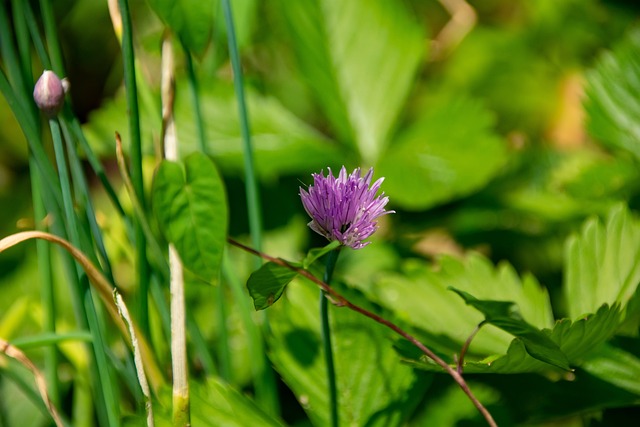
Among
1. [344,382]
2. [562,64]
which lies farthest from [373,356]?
[562,64]

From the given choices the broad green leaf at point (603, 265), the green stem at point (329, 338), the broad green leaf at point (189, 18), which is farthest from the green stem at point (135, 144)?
the broad green leaf at point (603, 265)

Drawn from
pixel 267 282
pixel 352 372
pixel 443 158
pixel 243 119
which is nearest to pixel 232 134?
pixel 443 158

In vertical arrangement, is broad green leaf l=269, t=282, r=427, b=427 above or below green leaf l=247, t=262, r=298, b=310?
below

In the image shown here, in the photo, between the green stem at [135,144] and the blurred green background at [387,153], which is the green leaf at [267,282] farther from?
the blurred green background at [387,153]

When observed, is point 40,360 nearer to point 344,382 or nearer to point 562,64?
point 344,382

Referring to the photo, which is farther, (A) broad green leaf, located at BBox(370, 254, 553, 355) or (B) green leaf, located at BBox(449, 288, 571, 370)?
(A) broad green leaf, located at BBox(370, 254, 553, 355)

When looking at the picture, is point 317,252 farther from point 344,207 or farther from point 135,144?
point 135,144

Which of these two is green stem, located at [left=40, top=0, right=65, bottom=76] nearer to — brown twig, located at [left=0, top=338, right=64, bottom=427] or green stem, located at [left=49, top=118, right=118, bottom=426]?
green stem, located at [left=49, top=118, right=118, bottom=426]

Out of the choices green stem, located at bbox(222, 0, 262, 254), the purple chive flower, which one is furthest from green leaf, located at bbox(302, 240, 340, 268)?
green stem, located at bbox(222, 0, 262, 254)
